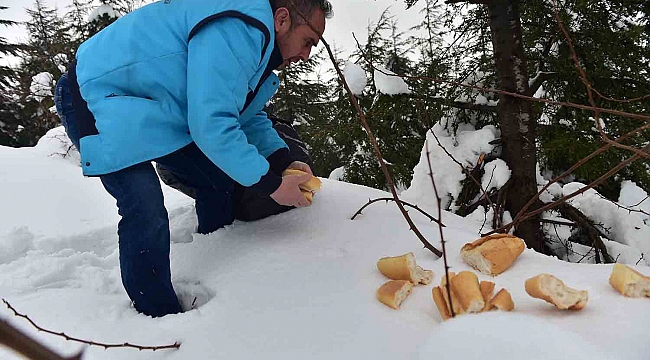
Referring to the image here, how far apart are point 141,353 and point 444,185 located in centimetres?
283

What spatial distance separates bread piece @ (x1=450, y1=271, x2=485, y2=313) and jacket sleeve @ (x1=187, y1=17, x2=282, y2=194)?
829 millimetres

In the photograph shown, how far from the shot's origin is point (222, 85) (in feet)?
4.92

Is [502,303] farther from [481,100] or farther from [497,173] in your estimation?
[481,100]

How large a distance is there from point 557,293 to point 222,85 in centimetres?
122

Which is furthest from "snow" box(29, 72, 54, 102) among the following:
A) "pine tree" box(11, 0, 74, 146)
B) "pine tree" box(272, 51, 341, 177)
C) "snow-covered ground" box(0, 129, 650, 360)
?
"snow-covered ground" box(0, 129, 650, 360)

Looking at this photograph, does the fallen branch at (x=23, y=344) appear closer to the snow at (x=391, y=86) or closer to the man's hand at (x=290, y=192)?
the man's hand at (x=290, y=192)

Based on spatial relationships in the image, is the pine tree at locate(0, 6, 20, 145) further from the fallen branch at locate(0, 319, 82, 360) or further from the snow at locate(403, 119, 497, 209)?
the fallen branch at locate(0, 319, 82, 360)

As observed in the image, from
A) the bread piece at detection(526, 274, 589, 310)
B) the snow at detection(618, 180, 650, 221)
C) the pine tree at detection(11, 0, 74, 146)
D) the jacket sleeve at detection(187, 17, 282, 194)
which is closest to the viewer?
the bread piece at detection(526, 274, 589, 310)

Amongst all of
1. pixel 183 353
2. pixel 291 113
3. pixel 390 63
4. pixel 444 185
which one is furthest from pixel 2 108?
pixel 183 353

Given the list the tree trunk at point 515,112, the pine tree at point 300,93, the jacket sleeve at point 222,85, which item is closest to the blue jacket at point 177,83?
the jacket sleeve at point 222,85

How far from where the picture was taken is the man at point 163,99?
1517 mm

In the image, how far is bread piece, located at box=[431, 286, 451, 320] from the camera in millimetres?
1137

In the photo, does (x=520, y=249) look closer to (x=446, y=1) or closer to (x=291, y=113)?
(x=446, y=1)

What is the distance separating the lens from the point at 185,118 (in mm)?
1691
